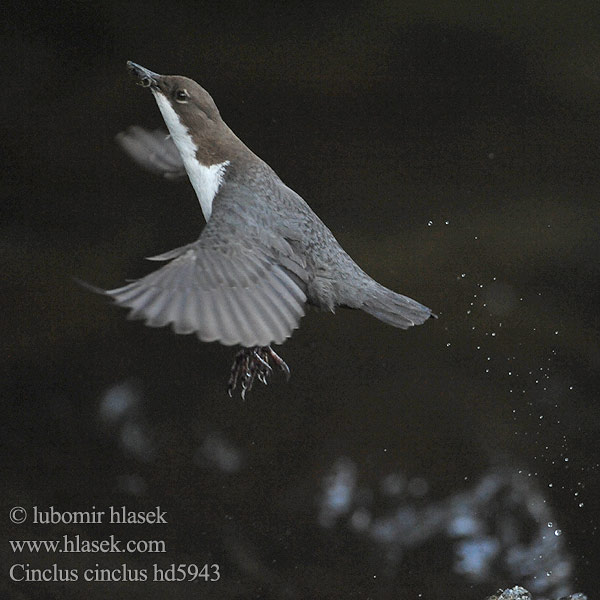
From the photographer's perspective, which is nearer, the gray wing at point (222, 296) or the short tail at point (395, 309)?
the gray wing at point (222, 296)

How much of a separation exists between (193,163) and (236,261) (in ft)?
1.19

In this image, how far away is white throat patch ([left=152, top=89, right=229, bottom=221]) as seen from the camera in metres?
2.00

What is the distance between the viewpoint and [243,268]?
1.79 metres

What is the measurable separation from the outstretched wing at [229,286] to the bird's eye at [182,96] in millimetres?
200

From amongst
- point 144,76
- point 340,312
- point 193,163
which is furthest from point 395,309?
point 340,312

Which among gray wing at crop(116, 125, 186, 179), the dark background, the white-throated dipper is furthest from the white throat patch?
the dark background

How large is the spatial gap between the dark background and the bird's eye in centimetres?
85

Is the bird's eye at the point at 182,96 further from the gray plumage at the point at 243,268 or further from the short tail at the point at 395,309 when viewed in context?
the short tail at the point at 395,309

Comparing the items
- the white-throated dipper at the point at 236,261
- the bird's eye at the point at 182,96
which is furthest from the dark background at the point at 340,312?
the bird's eye at the point at 182,96

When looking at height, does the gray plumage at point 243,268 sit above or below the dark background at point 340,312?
below

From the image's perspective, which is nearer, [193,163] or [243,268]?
[243,268]

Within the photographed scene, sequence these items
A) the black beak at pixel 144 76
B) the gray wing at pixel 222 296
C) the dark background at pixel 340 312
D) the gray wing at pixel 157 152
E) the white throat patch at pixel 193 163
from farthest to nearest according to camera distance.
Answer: the dark background at pixel 340 312, the gray wing at pixel 157 152, the white throat patch at pixel 193 163, the black beak at pixel 144 76, the gray wing at pixel 222 296

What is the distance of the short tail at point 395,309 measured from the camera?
1886mm

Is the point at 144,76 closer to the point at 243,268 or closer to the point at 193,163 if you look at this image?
the point at 193,163
